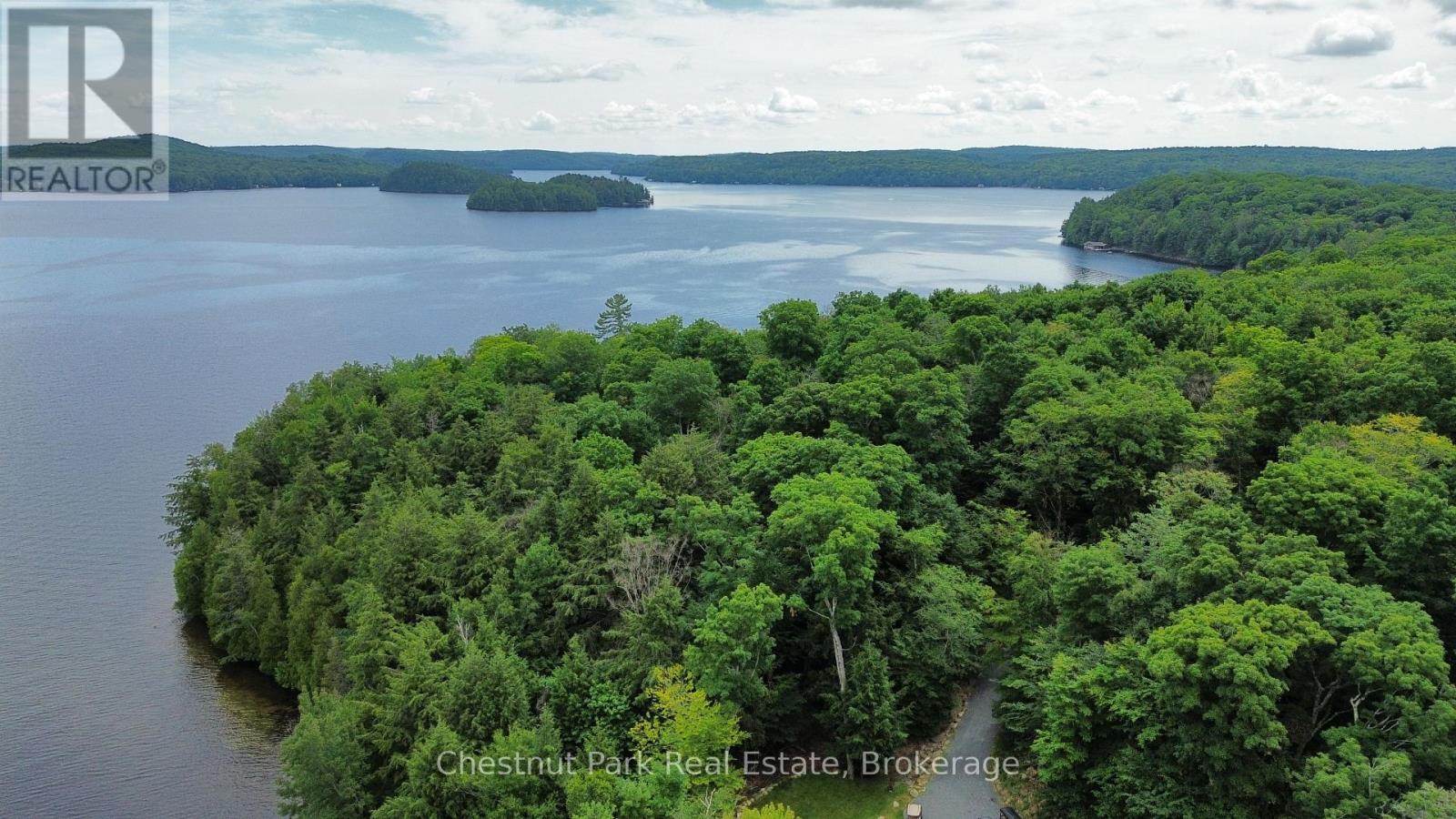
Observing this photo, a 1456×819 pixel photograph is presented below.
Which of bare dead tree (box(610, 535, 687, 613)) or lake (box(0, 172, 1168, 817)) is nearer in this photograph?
bare dead tree (box(610, 535, 687, 613))

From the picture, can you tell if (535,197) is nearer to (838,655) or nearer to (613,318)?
(613,318)

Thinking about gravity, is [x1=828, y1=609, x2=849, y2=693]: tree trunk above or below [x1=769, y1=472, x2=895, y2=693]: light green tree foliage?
below

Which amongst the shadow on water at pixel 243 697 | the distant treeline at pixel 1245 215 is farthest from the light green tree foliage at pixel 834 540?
the distant treeline at pixel 1245 215

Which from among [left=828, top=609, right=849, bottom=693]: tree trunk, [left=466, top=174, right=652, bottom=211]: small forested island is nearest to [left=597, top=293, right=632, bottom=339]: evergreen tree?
[left=828, top=609, right=849, bottom=693]: tree trunk

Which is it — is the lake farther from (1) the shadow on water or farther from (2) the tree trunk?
(2) the tree trunk

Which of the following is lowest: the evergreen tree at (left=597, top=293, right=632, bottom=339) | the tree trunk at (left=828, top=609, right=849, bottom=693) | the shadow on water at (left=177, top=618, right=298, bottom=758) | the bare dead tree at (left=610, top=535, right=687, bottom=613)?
the shadow on water at (left=177, top=618, right=298, bottom=758)

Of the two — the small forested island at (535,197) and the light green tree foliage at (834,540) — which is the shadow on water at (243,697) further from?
the small forested island at (535,197)

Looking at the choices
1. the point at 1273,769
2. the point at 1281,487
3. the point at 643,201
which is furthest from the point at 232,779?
the point at 643,201
